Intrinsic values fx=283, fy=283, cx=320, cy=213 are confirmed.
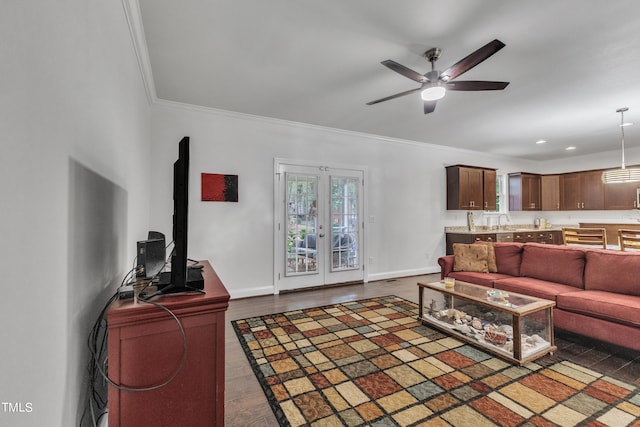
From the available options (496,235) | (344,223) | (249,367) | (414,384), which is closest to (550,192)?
(496,235)

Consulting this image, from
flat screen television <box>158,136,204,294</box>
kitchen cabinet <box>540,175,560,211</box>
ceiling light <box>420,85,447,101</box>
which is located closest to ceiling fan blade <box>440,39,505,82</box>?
ceiling light <box>420,85,447,101</box>

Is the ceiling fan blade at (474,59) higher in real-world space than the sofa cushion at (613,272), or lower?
higher

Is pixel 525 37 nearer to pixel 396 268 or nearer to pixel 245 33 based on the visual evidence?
pixel 245 33

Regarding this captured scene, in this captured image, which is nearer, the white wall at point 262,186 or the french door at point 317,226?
the white wall at point 262,186

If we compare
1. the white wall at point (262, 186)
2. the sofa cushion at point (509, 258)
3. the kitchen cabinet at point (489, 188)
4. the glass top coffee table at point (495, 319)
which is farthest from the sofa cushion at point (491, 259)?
the kitchen cabinet at point (489, 188)

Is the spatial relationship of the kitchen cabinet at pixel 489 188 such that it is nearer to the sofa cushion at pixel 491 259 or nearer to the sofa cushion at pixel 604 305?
the sofa cushion at pixel 491 259

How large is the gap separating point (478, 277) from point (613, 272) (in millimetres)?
1188

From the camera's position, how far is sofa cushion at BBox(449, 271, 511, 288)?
3.36m

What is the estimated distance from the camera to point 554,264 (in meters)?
3.25

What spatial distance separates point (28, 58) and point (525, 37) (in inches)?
122

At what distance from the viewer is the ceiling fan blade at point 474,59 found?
78.8 inches

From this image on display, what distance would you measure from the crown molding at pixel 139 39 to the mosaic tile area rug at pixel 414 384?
2.74 meters

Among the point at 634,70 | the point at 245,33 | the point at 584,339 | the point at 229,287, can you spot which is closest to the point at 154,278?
the point at 245,33

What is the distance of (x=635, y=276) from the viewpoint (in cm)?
266
